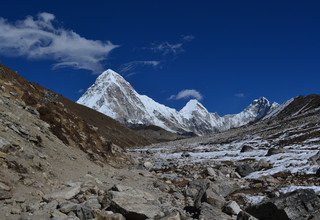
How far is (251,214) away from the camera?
66.7ft

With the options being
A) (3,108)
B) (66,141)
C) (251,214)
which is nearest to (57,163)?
(3,108)

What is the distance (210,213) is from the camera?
2091cm

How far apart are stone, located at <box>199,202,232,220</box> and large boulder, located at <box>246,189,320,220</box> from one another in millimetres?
1466

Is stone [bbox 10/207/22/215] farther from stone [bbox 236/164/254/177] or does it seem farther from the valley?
stone [bbox 236/164/254/177]

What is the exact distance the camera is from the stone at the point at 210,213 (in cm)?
2055

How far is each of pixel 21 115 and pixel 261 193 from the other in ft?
53.2

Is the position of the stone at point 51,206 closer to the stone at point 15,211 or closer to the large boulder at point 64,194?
the large boulder at point 64,194

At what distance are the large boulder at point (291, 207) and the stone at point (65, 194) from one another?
25.3 feet

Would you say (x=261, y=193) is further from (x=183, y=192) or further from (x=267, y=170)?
(x=267, y=170)

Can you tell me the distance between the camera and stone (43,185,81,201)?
66.5 ft

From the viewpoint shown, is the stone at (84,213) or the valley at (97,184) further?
the valley at (97,184)

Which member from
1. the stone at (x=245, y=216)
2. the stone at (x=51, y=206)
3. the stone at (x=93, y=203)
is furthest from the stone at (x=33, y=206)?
the stone at (x=245, y=216)

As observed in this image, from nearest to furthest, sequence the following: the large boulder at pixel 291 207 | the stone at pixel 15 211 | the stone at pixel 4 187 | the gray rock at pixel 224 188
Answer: the stone at pixel 15 211, the large boulder at pixel 291 207, the stone at pixel 4 187, the gray rock at pixel 224 188

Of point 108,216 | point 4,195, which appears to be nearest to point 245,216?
point 108,216
